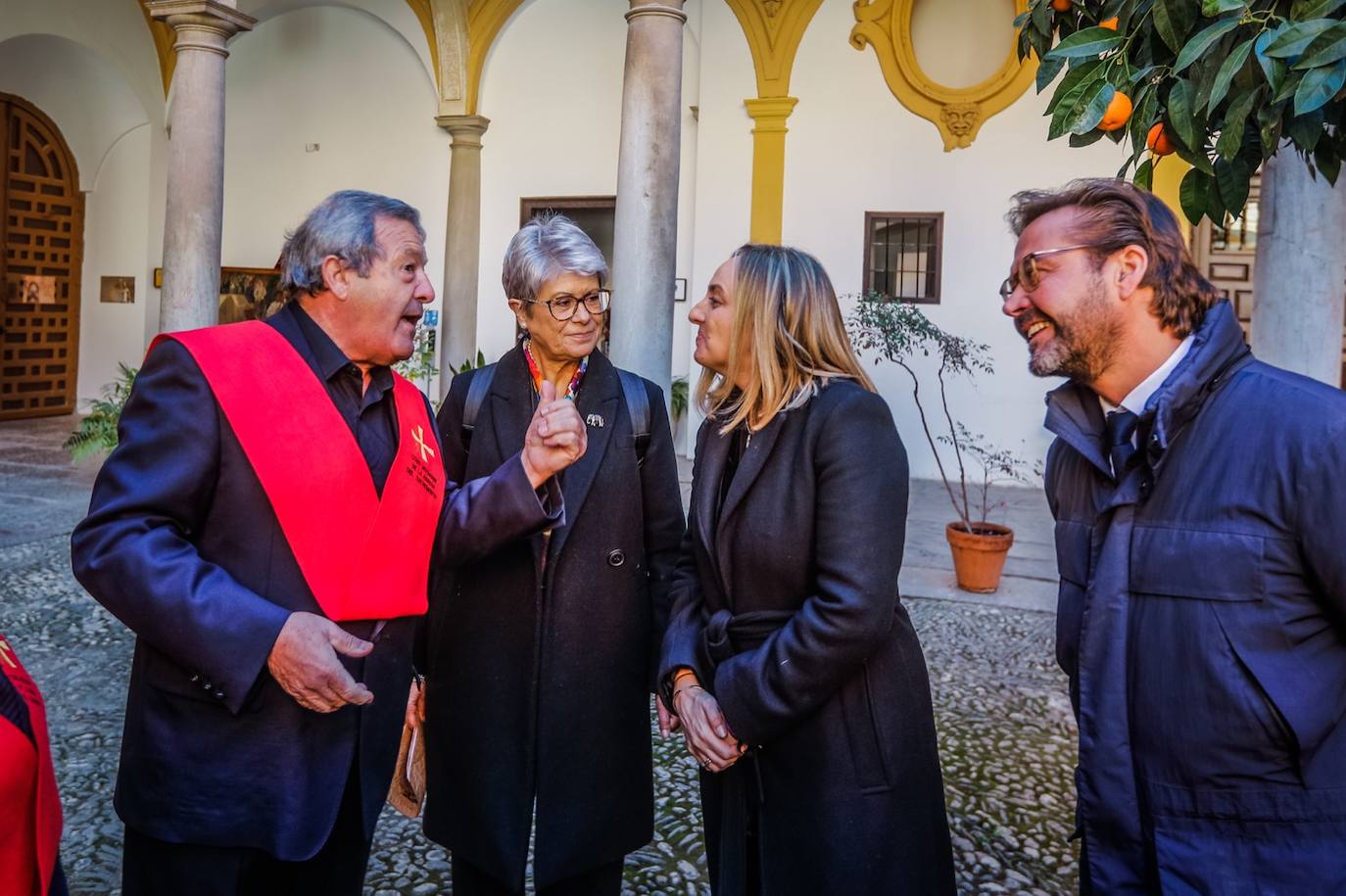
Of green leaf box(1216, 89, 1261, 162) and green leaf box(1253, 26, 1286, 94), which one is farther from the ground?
green leaf box(1253, 26, 1286, 94)

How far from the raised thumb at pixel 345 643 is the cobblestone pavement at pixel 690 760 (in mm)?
1562

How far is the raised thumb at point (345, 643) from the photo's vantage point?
1651mm

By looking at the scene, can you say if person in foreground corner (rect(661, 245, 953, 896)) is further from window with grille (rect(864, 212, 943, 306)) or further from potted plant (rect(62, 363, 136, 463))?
window with grille (rect(864, 212, 943, 306))

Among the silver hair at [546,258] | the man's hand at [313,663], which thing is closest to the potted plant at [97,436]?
the silver hair at [546,258]

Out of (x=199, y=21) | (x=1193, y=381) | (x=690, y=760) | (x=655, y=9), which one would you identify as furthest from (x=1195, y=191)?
(x=199, y=21)

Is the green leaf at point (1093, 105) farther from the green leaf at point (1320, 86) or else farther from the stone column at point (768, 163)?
the stone column at point (768, 163)

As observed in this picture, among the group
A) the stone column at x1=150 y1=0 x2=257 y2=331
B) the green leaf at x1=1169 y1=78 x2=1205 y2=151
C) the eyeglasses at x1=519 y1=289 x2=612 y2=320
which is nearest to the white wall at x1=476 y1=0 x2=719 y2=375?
the stone column at x1=150 y1=0 x2=257 y2=331

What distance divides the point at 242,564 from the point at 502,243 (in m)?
10.3

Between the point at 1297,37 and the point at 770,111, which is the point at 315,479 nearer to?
the point at 1297,37

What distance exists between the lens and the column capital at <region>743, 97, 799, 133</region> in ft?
33.7

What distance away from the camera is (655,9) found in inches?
247

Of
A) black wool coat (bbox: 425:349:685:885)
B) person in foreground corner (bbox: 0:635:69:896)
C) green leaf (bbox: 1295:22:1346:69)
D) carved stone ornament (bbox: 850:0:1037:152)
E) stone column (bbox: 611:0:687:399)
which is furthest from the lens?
carved stone ornament (bbox: 850:0:1037:152)

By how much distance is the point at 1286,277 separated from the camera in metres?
3.24

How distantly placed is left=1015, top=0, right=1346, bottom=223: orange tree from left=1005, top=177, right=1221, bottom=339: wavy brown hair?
0.06 m
